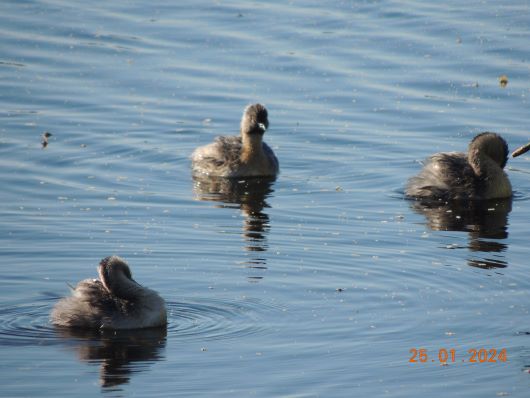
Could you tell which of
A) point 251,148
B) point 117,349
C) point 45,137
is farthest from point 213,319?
point 45,137

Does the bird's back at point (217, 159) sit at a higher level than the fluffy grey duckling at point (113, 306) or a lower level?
higher

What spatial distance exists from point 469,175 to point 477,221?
1426 millimetres

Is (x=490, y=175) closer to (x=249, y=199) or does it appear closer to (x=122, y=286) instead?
(x=249, y=199)

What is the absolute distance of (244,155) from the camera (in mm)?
20172

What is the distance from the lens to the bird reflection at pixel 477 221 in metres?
15.5

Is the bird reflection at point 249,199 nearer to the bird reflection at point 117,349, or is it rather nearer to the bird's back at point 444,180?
the bird's back at point 444,180

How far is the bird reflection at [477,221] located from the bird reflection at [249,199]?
201 cm

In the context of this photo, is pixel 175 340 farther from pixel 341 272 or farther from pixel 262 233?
pixel 262 233

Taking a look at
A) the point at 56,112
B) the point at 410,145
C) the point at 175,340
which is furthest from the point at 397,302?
the point at 56,112

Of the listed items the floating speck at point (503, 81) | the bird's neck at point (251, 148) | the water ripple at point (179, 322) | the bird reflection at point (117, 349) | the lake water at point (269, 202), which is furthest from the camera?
the floating speck at point (503, 81)

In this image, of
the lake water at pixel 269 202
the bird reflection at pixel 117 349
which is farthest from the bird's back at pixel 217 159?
the bird reflection at pixel 117 349

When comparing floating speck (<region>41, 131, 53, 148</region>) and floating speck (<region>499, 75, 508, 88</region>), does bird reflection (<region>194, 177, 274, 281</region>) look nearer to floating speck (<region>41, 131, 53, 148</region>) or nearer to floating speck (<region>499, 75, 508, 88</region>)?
floating speck (<region>41, 131, 53, 148</region>)

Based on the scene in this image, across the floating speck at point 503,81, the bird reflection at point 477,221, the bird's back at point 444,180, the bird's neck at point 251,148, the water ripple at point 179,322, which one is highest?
the floating speck at point 503,81

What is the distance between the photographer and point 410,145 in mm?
20500
